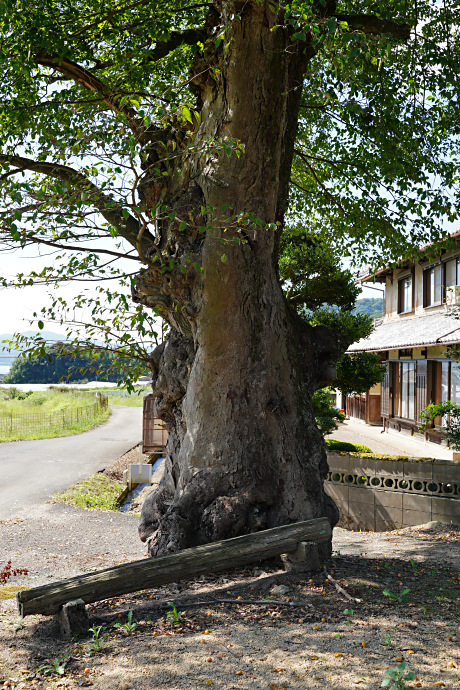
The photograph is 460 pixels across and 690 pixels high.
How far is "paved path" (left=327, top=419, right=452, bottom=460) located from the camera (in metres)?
17.5

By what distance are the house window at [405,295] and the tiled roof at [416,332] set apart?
472 mm

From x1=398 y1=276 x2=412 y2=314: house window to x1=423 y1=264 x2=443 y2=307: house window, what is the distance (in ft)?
6.29

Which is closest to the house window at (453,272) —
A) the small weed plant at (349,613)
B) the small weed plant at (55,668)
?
the small weed plant at (349,613)

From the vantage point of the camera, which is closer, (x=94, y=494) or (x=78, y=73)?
(x=78, y=73)

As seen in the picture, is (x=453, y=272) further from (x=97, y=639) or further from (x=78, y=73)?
(x=97, y=639)

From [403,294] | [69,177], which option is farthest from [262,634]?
[403,294]

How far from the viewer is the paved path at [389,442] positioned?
57.3ft

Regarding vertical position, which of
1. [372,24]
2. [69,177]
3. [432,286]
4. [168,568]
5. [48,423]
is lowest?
[48,423]

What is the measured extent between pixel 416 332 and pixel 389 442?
414 cm

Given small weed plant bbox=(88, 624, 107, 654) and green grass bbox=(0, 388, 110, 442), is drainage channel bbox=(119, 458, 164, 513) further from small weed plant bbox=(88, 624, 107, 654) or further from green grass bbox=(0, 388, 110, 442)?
green grass bbox=(0, 388, 110, 442)

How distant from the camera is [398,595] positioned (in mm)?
5605

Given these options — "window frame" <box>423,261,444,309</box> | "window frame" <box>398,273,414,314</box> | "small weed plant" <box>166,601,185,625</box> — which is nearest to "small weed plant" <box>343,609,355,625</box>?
"small weed plant" <box>166,601,185,625</box>

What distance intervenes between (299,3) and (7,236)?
13.4 ft

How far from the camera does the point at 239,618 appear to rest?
5062 millimetres
